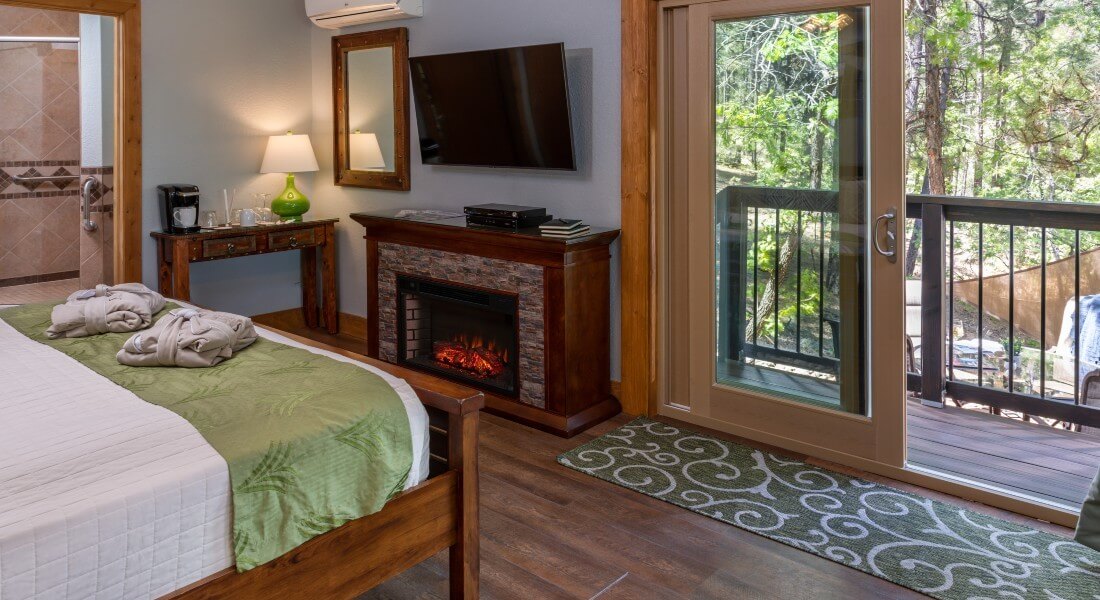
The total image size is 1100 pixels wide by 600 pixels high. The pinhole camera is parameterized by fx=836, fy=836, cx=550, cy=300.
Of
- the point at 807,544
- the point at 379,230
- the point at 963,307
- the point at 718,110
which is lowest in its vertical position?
the point at 807,544

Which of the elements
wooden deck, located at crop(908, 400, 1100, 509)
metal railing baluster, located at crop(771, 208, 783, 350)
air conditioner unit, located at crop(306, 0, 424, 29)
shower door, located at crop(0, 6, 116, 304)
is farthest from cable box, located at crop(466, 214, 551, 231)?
shower door, located at crop(0, 6, 116, 304)

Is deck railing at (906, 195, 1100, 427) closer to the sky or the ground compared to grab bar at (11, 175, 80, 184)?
closer to the ground

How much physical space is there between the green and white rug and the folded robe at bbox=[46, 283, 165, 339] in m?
1.71

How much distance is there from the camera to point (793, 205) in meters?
3.51

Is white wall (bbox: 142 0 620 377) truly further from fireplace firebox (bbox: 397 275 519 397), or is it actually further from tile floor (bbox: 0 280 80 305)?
tile floor (bbox: 0 280 80 305)

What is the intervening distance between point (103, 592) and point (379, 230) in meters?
3.16

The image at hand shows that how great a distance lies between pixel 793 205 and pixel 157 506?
2.70m

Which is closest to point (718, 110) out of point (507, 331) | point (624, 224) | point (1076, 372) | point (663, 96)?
point (663, 96)

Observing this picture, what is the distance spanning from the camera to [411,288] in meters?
4.53

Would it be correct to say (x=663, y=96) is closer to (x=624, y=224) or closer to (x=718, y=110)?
(x=718, y=110)

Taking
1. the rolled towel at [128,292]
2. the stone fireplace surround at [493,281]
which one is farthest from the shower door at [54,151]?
the rolled towel at [128,292]

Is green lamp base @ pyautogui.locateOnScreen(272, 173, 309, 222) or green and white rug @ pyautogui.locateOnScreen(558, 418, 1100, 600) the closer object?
green and white rug @ pyautogui.locateOnScreen(558, 418, 1100, 600)

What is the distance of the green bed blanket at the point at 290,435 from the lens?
185 cm

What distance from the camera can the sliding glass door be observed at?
127 inches
